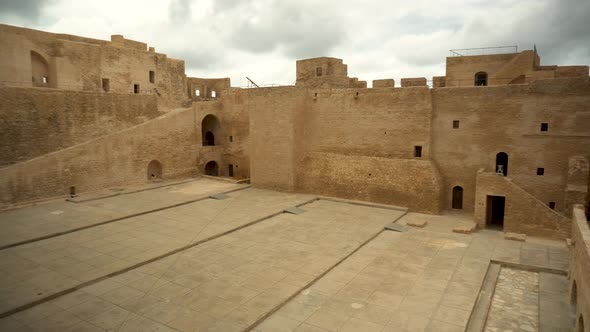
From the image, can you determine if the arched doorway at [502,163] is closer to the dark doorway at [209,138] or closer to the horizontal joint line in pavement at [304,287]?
the horizontal joint line in pavement at [304,287]

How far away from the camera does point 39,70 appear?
21.6m

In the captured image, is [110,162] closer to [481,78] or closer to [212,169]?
[212,169]

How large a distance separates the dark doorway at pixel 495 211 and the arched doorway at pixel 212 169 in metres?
15.8

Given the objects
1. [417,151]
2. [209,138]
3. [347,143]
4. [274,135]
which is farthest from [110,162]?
[417,151]

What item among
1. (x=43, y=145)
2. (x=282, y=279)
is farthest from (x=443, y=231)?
(x=43, y=145)

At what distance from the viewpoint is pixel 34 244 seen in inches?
453

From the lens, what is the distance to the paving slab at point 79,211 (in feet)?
41.0

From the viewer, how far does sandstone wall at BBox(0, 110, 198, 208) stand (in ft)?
51.1

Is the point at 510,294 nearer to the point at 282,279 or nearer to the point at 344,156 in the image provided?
the point at 282,279

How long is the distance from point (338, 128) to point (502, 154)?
702 centimetres

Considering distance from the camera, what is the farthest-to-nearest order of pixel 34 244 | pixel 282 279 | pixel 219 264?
pixel 34 244 → pixel 219 264 → pixel 282 279

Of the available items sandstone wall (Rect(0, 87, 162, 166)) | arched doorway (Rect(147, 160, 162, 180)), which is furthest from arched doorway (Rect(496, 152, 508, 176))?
sandstone wall (Rect(0, 87, 162, 166))

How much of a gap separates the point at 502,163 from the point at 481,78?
5363mm

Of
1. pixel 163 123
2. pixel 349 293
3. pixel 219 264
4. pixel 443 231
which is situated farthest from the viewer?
pixel 163 123
